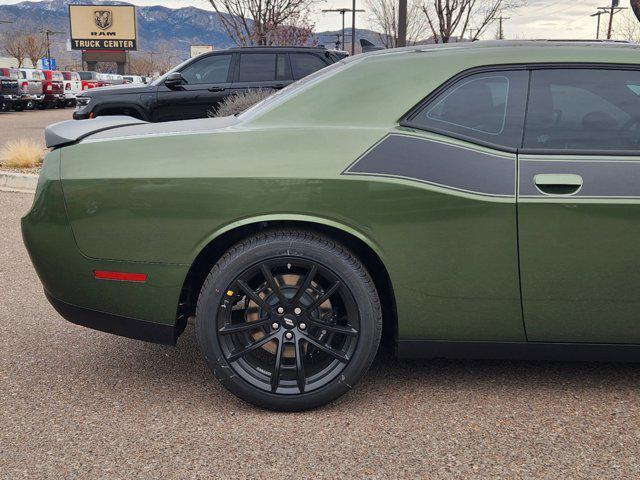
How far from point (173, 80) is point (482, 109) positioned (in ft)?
30.4

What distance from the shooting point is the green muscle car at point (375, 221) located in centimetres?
294

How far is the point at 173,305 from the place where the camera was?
10.2 feet

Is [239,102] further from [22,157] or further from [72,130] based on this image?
[72,130]

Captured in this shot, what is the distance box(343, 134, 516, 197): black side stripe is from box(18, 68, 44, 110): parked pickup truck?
30957 mm

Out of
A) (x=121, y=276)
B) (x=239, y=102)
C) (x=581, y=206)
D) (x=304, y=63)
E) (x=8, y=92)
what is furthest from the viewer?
(x=8, y=92)

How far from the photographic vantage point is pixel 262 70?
40.0 ft

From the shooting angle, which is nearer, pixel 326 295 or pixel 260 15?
pixel 326 295

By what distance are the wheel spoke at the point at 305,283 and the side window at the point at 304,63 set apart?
969 centimetres

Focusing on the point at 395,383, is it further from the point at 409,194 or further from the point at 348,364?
the point at 409,194

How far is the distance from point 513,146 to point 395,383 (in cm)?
126

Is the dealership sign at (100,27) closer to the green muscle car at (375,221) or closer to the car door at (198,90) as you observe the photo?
Result: the car door at (198,90)

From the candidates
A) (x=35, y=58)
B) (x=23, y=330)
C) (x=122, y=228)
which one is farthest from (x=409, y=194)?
(x=35, y=58)

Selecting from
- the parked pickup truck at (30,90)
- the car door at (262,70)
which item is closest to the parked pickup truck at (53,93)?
the parked pickup truck at (30,90)

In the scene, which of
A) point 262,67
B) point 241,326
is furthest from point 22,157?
point 241,326
